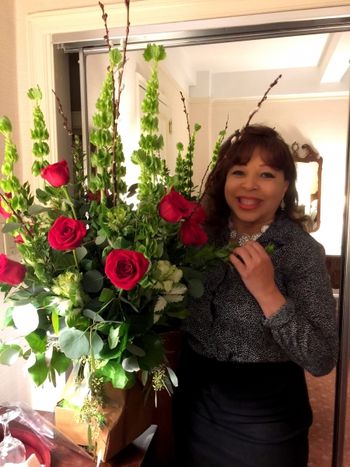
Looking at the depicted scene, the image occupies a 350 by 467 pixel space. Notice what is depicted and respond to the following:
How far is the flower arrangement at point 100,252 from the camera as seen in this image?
21.3 inches

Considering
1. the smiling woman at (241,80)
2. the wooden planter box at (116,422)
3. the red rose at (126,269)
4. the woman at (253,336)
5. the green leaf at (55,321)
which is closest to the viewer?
the red rose at (126,269)

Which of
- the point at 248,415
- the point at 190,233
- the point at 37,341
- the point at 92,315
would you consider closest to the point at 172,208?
the point at 190,233

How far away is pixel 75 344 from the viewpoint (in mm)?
563

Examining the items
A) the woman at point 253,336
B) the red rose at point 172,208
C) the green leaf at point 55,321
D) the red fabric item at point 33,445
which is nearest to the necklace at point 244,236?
the woman at point 253,336

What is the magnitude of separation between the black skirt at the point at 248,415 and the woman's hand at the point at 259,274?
0.64 feet

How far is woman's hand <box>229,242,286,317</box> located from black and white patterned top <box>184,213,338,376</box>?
2cm

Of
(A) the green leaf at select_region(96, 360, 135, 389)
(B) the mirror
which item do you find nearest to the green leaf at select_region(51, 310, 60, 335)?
(A) the green leaf at select_region(96, 360, 135, 389)

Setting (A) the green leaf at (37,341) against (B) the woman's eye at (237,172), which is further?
(B) the woman's eye at (237,172)

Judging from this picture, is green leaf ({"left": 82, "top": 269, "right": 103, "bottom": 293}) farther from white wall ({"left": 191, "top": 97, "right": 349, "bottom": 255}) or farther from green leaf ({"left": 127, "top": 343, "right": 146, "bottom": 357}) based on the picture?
white wall ({"left": 191, "top": 97, "right": 349, "bottom": 255})

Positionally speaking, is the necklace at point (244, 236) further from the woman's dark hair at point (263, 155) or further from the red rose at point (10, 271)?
the red rose at point (10, 271)

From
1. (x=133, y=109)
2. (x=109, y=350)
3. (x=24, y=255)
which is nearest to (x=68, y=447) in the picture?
(x=109, y=350)

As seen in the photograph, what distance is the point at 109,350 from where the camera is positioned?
589mm

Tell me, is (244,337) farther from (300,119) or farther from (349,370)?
(300,119)

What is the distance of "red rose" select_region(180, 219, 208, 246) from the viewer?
61 cm
